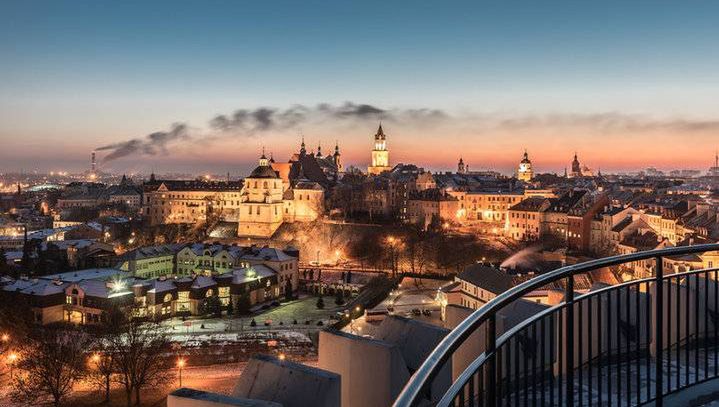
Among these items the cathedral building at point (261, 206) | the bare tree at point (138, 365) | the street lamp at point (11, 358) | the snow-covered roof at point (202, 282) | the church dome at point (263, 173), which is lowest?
the street lamp at point (11, 358)

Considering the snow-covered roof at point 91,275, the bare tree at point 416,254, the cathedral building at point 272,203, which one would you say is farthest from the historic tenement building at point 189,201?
the snow-covered roof at point 91,275

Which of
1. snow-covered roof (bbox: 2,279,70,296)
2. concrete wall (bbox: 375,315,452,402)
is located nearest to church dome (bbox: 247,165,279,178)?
snow-covered roof (bbox: 2,279,70,296)

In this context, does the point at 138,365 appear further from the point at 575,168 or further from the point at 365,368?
the point at 575,168

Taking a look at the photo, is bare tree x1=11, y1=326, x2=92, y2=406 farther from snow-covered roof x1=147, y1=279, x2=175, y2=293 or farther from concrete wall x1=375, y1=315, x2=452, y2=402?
concrete wall x1=375, y1=315, x2=452, y2=402

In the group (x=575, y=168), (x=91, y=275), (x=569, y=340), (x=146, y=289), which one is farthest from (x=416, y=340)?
(x=575, y=168)

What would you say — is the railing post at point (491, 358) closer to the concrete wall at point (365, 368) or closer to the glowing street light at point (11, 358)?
the concrete wall at point (365, 368)

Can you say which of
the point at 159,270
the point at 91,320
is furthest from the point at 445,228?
the point at 91,320
